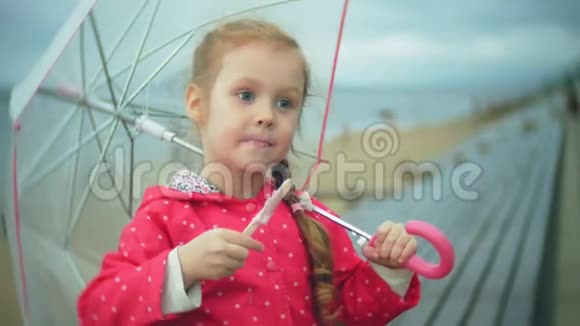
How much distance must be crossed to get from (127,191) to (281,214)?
0.67 feet

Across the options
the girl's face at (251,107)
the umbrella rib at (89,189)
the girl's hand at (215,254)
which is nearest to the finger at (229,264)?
the girl's hand at (215,254)

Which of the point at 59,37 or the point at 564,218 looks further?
the point at 564,218

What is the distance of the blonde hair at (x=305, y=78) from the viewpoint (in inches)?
30.9

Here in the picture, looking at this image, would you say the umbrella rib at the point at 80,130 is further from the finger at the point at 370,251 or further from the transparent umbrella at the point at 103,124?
the finger at the point at 370,251

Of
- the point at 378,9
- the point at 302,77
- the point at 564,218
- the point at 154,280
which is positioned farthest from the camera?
the point at 564,218

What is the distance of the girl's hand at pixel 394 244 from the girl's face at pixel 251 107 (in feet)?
0.46

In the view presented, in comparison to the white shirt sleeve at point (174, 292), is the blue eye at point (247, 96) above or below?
above

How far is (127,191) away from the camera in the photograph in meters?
0.89

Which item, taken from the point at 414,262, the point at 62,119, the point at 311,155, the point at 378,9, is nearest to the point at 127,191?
the point at 62,119

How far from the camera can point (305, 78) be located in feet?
2.67

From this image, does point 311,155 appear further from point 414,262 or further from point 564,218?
point 564,218

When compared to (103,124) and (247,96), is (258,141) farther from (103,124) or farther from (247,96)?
(103,124)

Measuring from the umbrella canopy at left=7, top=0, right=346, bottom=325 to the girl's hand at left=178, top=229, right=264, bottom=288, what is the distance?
0.46 ft

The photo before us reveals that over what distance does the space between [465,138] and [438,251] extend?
0.47 m
